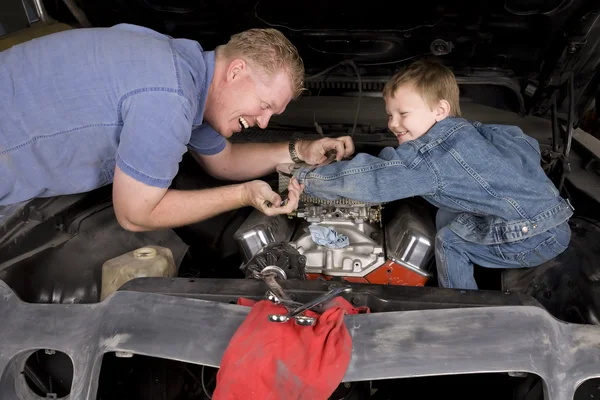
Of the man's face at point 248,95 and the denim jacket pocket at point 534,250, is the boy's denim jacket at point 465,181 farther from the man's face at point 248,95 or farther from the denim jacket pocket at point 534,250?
the man's face at point 248,95

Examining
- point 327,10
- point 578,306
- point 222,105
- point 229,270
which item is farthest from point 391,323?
point 327,10

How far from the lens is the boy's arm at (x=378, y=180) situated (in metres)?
1.66

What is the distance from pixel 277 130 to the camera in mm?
2486

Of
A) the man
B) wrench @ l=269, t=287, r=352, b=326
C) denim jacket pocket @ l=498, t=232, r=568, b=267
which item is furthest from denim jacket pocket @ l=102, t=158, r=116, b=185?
denim jacket pocket @ l=498, t=232, r=568, b=267

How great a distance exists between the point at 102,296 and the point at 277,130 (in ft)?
3.75

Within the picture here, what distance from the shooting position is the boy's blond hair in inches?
70.2

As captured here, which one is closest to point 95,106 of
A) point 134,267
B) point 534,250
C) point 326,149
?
point 134,267

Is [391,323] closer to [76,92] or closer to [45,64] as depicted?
[76,92]

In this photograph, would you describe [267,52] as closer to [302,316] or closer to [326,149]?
[326,149]

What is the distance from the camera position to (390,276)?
1807mm

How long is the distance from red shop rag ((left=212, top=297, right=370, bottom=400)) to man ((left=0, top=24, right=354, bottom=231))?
547 mm

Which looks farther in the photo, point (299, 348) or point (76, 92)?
point (76, 92)

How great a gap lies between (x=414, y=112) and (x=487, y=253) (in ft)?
1.66

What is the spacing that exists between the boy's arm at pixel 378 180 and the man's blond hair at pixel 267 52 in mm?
328
